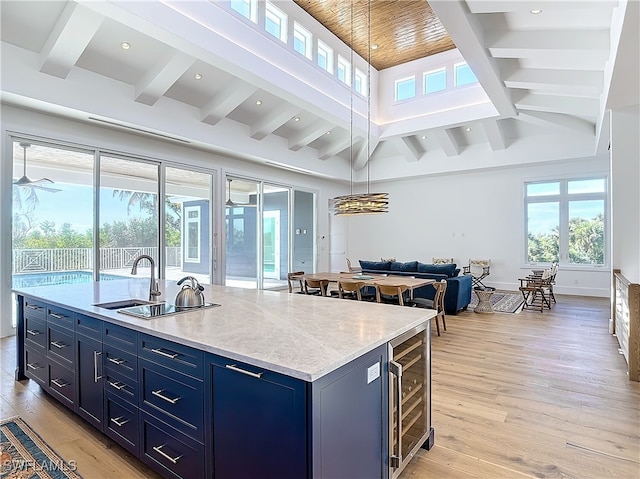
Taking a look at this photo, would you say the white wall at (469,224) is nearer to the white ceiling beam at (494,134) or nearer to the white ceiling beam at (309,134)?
the white ceiling beam at (494,134)

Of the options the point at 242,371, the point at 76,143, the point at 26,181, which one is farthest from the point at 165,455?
the point at 76,143

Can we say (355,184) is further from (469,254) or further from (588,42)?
(588,42)

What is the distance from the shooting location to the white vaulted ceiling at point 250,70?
3898 mm

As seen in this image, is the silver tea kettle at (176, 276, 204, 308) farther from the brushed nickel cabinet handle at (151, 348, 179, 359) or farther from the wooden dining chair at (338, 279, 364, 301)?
the wooden dining chair at (338, 279, 364, 301)

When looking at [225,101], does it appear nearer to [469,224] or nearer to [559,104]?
[559,104]

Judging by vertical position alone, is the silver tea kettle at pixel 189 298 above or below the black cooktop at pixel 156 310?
above

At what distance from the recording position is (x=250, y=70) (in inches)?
197

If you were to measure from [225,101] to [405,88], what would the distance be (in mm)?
4484

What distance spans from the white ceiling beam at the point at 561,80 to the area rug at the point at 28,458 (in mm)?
6554

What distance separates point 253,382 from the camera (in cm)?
147

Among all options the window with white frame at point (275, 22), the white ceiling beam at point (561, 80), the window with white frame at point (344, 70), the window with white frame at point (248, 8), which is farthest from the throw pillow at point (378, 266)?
the window with white frame at point (248, 8)

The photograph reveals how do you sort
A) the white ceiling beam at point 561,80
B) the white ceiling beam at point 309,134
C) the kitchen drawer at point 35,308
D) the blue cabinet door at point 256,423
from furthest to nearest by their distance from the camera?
the white ceiling beam at point 309,134, the white ceiling beam at point 561,80, the kitchen drawer at point 35,308, the blue cabinet door at point 256,423

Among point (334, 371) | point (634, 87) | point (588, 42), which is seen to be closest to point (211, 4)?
point (588, 42)

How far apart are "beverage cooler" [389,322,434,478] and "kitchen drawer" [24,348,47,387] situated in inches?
112
